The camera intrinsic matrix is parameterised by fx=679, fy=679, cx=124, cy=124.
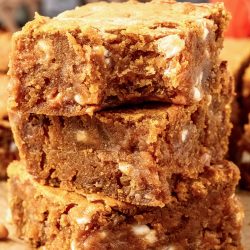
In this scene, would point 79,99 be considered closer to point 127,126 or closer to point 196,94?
point 127,126

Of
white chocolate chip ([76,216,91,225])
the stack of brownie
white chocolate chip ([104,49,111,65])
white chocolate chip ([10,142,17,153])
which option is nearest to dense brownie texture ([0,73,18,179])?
white chocolate chip ([10,142,17,153])

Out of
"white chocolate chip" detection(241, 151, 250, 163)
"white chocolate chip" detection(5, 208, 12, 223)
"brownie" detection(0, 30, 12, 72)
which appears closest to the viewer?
"white chocolate chip" detection(5, 208, 12, 223)

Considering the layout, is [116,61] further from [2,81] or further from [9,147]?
[2,81]

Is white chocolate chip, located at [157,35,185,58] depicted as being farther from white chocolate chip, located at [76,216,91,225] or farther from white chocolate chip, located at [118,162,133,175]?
white chocolate chip, located at [76,216,91,225]

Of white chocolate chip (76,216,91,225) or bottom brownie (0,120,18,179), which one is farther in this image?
bottom brownie (0,120,18,179)

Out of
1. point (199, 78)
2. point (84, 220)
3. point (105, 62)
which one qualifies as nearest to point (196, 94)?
point (199, 78)

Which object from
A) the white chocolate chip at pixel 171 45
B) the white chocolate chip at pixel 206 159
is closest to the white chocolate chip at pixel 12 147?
the white chocolate chip at pixel 206 159

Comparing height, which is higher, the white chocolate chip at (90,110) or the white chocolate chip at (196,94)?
the white chocolate chip at (196,94)

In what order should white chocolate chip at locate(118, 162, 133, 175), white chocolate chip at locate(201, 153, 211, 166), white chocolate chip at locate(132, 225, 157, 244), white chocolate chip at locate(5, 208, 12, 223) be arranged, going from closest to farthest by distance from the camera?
1. white chocolate chip at locate(118, 162, 133, 175)
2. white chocolate chip at locate(132, 225, 157, 244)
3. white chocolate chip at locate(201, 153, 211, 166)
4. white chocolate chip at locate(5, 208, 12, 223)

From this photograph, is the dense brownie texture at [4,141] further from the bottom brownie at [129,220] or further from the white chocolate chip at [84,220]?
the white chocolate chip at [84,220]
